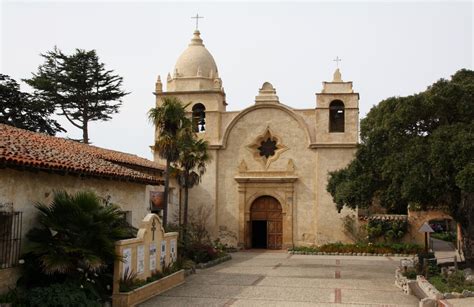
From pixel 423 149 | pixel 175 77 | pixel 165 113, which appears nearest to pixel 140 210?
pixel 165 113

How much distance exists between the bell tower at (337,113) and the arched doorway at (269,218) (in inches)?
190

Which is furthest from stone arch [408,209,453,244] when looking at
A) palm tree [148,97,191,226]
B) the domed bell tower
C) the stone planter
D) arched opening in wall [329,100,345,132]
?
the stone planter

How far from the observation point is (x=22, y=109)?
39219mm

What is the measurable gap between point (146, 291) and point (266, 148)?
835 inches

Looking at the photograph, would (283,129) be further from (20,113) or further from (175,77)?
(20,113)

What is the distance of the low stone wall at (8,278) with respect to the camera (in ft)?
40.2

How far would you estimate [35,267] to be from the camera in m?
12.9

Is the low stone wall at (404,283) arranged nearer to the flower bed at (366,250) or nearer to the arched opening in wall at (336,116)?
the flower bed at (366,250)

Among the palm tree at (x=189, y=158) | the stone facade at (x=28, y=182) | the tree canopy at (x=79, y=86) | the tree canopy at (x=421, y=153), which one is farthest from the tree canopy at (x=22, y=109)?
the tree canopy at (x=421, y=153)

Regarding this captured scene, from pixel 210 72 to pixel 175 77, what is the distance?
2.33 metres

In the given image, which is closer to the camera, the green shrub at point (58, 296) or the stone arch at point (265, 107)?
the green shrub at point (58, 296)

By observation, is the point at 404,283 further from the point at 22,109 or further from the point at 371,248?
the point at 22,109

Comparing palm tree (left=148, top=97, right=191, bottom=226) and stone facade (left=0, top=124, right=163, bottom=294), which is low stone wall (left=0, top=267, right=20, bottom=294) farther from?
palm tree (left=148, top=97, right=191, bottom=226)

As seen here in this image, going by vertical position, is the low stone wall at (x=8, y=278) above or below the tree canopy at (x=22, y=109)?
below
